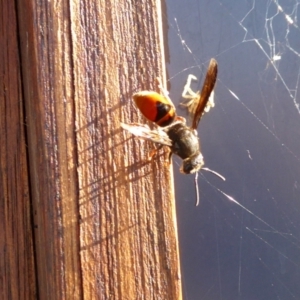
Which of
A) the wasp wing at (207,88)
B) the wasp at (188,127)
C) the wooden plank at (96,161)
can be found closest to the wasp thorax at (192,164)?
the wasp at (188,127)

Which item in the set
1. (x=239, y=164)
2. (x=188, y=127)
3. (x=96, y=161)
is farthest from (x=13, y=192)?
(x=239, y=164)

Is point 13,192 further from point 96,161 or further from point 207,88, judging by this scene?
point 207,88

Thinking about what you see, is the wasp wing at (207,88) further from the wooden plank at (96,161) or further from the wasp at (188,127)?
the wooden plank at (96,161)

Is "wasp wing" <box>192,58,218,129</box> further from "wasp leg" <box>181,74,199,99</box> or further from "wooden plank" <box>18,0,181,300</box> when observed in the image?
"wooden plank" <box>18,0,181,300</box>

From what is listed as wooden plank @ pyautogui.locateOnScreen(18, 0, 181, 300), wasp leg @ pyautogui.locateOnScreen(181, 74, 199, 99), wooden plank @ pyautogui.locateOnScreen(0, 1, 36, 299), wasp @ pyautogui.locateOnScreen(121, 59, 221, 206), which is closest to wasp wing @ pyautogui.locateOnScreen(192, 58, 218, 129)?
wasp @ pyautogui.locateOnScreen(121, 59, 221, 206)

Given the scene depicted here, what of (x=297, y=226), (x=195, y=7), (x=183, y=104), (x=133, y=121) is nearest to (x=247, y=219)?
(x=297, y=226)
